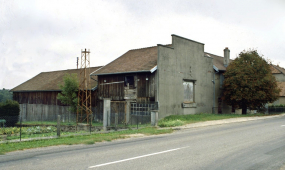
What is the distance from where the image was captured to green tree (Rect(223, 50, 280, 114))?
3169cm

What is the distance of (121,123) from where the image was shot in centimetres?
2644

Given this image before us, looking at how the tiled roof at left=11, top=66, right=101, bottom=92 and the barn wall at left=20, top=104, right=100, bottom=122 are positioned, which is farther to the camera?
the tiled roof at left=11, top=66, right=101, bottom=92

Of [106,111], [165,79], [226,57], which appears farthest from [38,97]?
[226,57]

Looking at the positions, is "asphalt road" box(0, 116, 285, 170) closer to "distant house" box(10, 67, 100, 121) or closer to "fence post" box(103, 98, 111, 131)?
"fence post" box(103, 98, 111, 131)

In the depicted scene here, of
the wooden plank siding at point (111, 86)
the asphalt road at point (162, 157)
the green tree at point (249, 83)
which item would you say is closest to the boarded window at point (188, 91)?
the green tree at point (249, 83)

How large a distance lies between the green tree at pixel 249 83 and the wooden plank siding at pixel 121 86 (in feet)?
38.7

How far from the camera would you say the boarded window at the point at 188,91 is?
28630 mm

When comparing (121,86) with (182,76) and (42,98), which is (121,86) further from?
(42,98)

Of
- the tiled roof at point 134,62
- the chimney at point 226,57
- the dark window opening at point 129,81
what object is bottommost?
the dark window opening at point 129,81

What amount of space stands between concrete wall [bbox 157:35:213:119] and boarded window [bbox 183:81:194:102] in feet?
1.36

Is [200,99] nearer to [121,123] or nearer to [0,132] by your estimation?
[121,123]

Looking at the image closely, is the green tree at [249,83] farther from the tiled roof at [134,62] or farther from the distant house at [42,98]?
the distant house at [42,98]

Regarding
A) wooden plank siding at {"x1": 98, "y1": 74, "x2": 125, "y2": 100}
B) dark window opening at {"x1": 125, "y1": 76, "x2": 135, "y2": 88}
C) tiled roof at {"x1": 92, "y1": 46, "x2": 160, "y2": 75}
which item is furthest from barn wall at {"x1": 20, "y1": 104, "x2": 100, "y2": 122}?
dark window opening at {"x1": 125, "y1": 76, "x2": 135, "y2": 88}

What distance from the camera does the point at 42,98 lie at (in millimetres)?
37406
